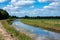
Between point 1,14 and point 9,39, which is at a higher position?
point 9,39

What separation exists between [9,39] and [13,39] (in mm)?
387

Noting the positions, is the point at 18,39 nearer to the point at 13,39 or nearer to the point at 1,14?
the point at 13,39

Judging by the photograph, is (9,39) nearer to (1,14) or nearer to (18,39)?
(18,39)

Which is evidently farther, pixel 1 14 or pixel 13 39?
pixel 1 14

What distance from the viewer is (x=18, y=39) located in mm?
18281

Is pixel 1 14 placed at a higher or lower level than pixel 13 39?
lower

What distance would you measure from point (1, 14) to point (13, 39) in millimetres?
90985

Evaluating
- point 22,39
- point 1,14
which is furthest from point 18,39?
point 1,14

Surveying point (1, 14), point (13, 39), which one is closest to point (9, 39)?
point (13, 39)

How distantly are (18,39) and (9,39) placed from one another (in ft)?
2.80

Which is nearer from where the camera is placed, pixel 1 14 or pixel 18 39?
pixel 18 39

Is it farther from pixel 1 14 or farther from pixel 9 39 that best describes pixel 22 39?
pixel 1 14

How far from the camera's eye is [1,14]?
354 feet

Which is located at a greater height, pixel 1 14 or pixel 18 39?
pixel 18 39
